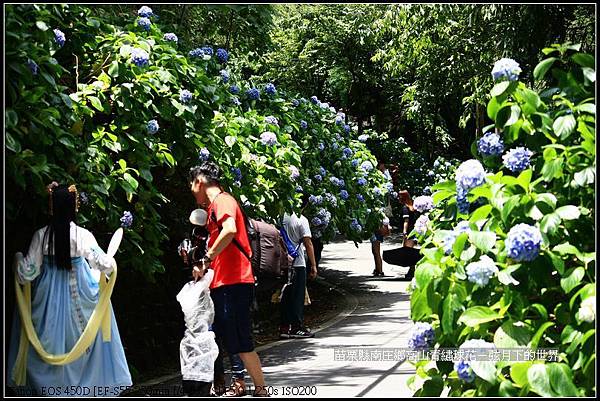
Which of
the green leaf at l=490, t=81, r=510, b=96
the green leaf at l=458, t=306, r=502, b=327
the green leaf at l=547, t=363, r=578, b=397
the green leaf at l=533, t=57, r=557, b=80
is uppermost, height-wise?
the green leaf at l=533, t=57, r=557, b=80

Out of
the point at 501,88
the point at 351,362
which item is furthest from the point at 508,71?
the point at 351,362

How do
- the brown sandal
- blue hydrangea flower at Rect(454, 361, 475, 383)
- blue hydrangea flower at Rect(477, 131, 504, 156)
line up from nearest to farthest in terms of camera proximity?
blue hydrangea flower at Rect(454, 361, 475, 383)
blue hydrangea flower at Rect(477, 131, 504, 156)
the brown sandal

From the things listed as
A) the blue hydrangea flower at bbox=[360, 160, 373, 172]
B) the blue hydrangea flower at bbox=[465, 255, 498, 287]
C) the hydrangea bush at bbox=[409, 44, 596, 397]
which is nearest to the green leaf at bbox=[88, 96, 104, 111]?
the hydrangea bush at bbox=[409, 44, 596, 397]

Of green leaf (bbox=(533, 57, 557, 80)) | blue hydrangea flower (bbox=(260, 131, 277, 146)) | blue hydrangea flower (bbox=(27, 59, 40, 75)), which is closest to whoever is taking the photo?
green leaf (bbox=(533, 57, 557, 80))

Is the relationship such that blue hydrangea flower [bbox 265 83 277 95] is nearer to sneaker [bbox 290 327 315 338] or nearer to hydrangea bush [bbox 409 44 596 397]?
sneaker [bbox 290 327 315 338]

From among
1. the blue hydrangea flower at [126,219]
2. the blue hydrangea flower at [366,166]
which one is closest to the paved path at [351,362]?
the blue hydrangea flower at [126,219]

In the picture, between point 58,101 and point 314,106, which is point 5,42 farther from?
point 314,106

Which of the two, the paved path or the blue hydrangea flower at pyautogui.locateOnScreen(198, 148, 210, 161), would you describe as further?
the blue hydrangea flower at pyautogui.locateOnScreen(198, 148, 210, 161)

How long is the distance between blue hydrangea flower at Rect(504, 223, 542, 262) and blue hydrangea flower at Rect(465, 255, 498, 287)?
4.3 inches

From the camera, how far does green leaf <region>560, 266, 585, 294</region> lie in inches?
148

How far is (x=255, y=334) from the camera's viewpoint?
34.9 feet

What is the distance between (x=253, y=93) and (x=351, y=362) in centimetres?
365

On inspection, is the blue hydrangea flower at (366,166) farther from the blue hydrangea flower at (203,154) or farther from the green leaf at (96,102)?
the green leaf at (96,102)

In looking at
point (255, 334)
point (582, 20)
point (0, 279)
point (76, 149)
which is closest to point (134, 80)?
point (76, 149)
